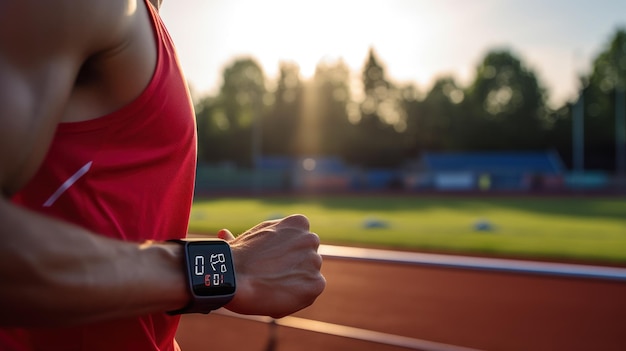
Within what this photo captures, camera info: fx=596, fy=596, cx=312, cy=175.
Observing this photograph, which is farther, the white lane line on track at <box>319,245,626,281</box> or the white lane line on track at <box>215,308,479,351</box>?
the white lane line on track at <box>215,308,479,351</box>

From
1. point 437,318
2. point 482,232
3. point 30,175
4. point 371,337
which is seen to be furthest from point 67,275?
point 482,232

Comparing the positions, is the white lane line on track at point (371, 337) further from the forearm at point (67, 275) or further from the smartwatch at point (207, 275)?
the forearm at point (67, 275)

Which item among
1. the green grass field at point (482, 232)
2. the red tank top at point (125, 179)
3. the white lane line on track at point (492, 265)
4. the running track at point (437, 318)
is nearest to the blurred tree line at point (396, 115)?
the green grass field at point (482, 232)

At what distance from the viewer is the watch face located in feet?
2.96

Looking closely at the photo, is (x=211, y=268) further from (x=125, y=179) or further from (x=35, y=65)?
(x=35, y=65)

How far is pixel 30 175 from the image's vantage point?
31.2 inches

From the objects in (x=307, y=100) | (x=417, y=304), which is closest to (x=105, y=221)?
(x=417, y=304)

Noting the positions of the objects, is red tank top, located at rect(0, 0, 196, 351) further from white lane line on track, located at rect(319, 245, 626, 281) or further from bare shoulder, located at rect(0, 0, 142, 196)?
white lane line on track, located at rect(319, 245, 626, 281)

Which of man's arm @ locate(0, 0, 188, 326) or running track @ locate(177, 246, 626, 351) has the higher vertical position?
man's arm @ locate(0, 0, 188, 326)

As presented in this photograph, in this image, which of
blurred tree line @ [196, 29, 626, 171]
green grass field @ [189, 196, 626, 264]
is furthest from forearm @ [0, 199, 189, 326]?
blurred tree line @ [196, 29, 626, 171]

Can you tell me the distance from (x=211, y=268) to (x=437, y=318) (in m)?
Result: 7.53

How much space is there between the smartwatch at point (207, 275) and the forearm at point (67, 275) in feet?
0.20

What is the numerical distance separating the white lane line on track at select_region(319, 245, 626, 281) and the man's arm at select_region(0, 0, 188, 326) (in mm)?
2277

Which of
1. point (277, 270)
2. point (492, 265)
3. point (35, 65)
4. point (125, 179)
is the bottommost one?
point (492, 265)
